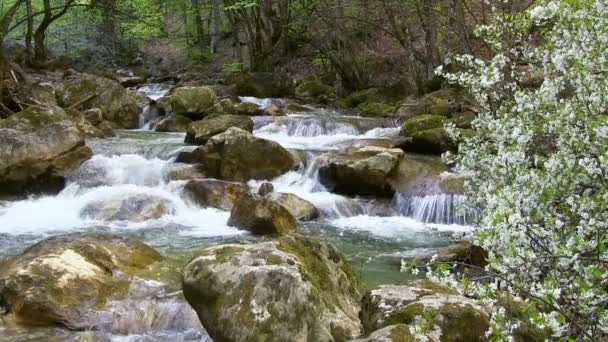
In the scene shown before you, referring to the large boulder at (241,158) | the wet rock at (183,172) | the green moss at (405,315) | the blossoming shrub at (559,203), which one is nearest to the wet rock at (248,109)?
the large boulder at (241,158)

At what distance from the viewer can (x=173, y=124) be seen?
691 inches

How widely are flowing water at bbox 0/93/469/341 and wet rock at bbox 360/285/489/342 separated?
1.65m

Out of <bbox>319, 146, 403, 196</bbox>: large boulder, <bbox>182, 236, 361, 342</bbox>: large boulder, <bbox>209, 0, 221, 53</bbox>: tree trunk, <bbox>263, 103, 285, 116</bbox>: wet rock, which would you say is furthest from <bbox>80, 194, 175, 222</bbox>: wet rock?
<bbox>209, 0, 221, 53</bbox>: tree trunk

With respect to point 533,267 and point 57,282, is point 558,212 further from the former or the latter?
point 57,282

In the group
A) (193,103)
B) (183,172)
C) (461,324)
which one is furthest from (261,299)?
(193,103)

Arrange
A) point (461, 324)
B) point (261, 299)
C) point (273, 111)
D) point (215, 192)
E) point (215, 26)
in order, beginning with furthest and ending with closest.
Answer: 1. point (215, 26)
2. point (273, 111)
3. point (215, 192)
4. point (261, 299)
5. point (461, 324)

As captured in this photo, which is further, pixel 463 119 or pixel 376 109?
pixel 376 109

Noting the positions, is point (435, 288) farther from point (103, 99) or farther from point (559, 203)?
point (103, 99)

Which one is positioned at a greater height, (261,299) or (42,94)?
(42,94)

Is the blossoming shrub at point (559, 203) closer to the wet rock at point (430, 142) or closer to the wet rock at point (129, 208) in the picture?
the wet rock at point (129, 208)

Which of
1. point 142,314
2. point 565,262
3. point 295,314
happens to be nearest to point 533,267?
point 565,262

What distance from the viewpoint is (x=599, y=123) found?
123 inches

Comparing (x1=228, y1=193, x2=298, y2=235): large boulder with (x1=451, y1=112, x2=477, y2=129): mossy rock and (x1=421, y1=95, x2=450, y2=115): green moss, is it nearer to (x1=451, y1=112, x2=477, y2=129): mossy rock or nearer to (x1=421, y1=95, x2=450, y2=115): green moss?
(x1=451, y1=112, x2=477, y2=129): mossy rock

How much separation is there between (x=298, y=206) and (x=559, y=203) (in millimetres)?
8007
